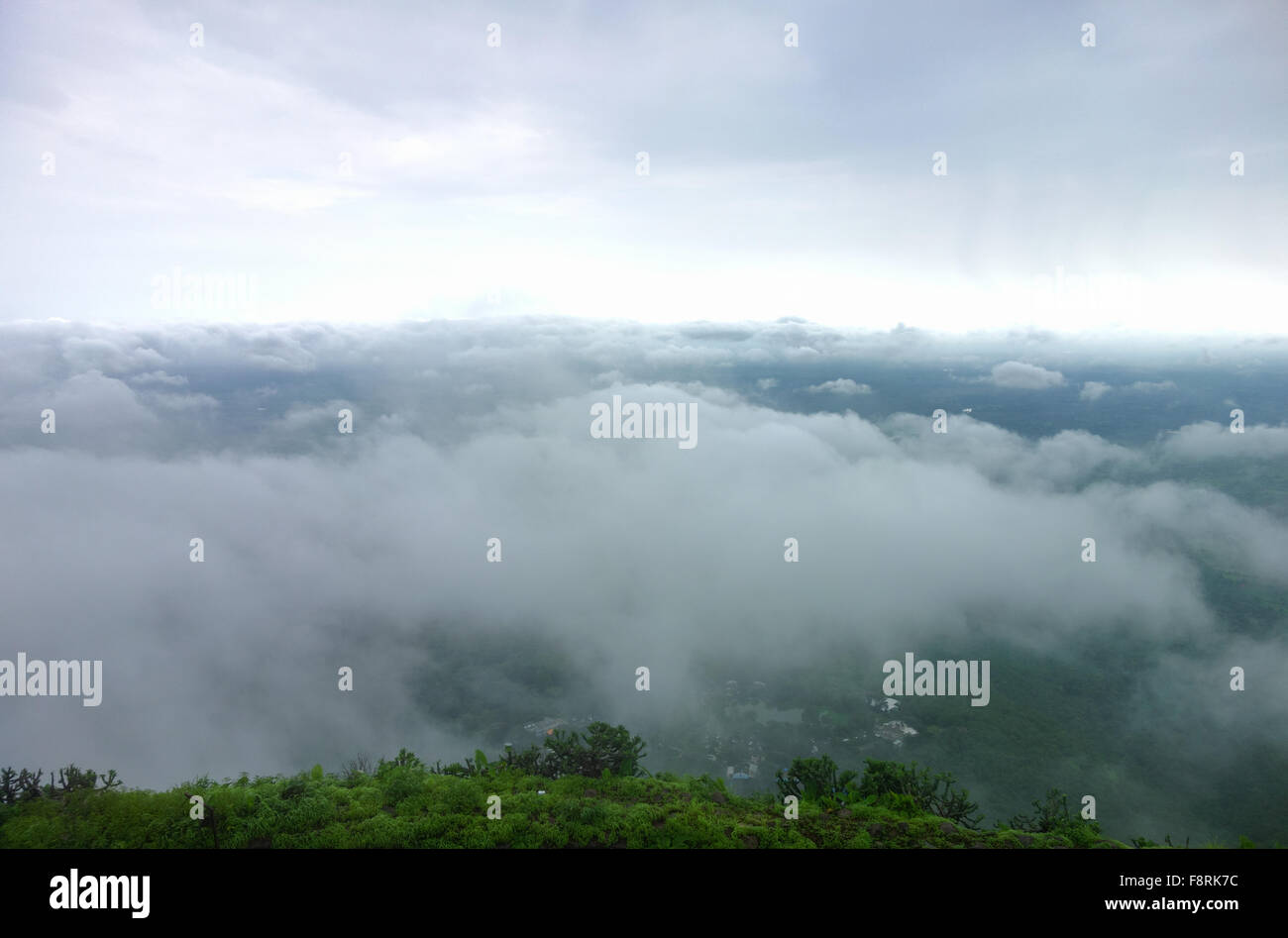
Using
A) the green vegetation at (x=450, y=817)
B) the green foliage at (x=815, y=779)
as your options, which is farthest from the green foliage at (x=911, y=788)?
the green vegetation at (x=450, y=817)

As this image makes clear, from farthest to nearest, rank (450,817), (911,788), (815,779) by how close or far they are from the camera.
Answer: (815,779) → (911,788) → (450,817)

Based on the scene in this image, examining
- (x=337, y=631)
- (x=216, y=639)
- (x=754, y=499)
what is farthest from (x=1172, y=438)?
(x=216, y=639)

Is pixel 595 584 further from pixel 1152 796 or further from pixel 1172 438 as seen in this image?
pixel 1172 438

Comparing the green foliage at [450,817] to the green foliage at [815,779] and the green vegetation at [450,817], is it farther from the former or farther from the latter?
the green foliage at [815,779]

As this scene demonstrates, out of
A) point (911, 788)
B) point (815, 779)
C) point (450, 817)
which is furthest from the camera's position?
point (815, 779)

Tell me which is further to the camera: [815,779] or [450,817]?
[815,779]

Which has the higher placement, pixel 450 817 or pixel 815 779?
pixel 450 817

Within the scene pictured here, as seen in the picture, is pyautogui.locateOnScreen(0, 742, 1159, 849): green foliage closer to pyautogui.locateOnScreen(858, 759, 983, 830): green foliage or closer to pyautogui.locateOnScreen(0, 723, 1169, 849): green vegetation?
pyautogui.locateOnScreen(0, 723, 1169, 849): green vegetation

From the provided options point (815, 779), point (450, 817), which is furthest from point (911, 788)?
point (450, 817)

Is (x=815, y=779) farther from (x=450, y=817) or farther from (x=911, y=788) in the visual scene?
(x=450, y=817)
